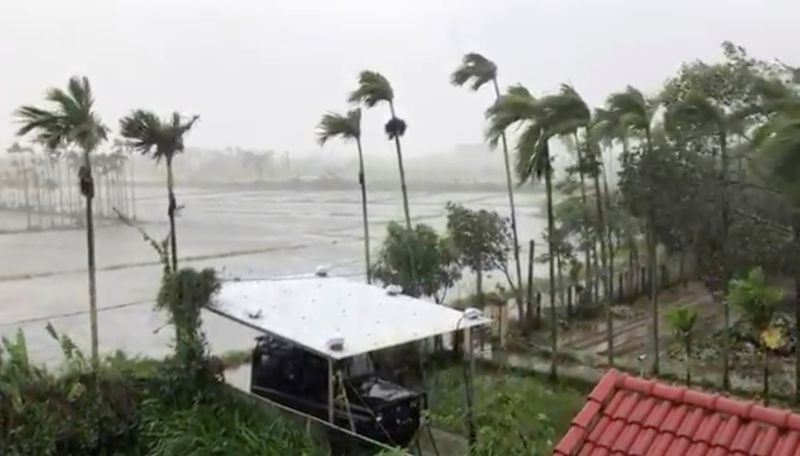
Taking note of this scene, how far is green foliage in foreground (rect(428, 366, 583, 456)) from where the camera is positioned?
14.2ft

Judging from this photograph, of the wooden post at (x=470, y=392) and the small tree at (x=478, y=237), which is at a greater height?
the small tree at (x=478, y=237)

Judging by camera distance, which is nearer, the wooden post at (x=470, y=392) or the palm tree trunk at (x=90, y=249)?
the wooden post at (x=470, y=392)

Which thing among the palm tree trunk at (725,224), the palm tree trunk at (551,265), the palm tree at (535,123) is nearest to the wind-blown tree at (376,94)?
the palm tree at (535,123)

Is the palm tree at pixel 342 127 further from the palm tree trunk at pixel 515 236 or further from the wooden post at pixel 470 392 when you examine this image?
the wooden post at pixel 470 392

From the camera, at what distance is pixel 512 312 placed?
31.8ft

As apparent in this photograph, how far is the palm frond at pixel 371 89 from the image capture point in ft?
28.0

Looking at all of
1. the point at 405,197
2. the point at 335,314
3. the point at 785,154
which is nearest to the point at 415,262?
the point at 405,197

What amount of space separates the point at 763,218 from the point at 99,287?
6.10 meters

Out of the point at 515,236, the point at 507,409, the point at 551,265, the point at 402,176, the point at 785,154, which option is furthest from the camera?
the point at 515,236

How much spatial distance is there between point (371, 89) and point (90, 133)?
9.57ft

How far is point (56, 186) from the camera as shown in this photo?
8.55 m

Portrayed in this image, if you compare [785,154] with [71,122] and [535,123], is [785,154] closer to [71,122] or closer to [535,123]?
[535,123]

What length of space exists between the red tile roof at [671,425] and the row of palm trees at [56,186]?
5.48 m

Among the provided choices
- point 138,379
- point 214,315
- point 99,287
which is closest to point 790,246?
point 214,315
